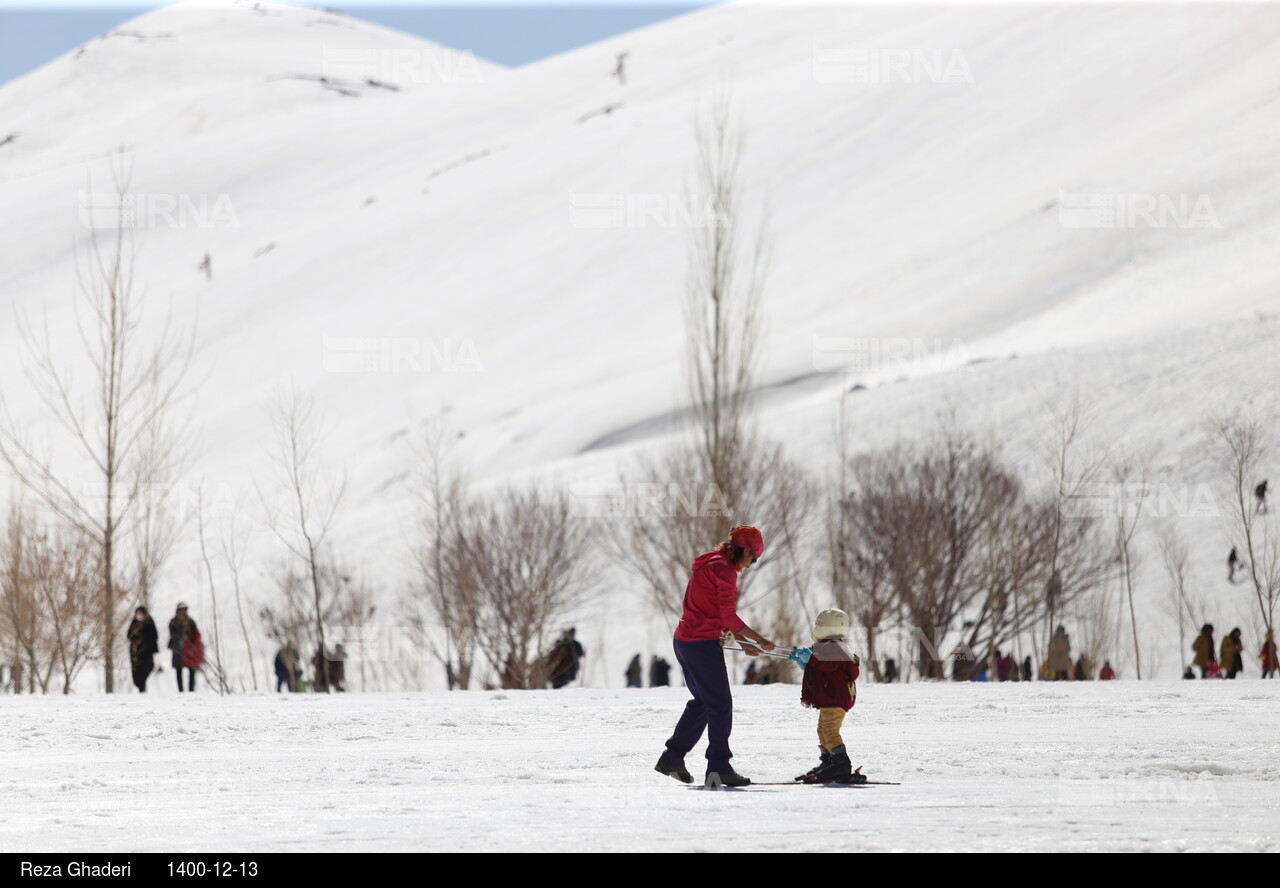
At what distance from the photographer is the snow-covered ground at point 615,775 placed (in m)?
7.59

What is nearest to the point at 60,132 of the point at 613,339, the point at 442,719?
the point at 613,339

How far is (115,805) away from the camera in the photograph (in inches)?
347

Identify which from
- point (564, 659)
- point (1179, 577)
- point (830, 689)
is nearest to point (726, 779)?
point (830, 689)

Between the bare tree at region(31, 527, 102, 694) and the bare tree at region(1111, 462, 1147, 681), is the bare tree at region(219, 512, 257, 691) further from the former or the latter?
the bare tree at region(1111, 462, 1147, 681)

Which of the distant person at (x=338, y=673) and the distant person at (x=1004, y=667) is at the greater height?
the distant person at (x=338, y=673)

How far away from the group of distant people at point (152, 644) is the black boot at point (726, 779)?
12976 mm

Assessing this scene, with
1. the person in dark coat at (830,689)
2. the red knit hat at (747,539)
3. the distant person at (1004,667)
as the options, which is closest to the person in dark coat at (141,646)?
the person in dark coat at (830,689)

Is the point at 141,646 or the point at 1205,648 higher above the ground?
the point at 141,646

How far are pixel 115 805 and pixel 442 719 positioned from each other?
18.4 ft

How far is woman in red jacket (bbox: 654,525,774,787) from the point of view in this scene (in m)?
9.34

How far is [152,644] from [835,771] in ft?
46.5

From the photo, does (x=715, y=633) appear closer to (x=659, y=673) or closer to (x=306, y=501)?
(x=659, y=673)

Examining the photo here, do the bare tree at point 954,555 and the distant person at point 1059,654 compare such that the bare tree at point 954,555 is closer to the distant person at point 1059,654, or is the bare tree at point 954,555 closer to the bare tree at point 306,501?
the distant person at point 1059,654

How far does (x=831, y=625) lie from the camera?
31.8 ft
